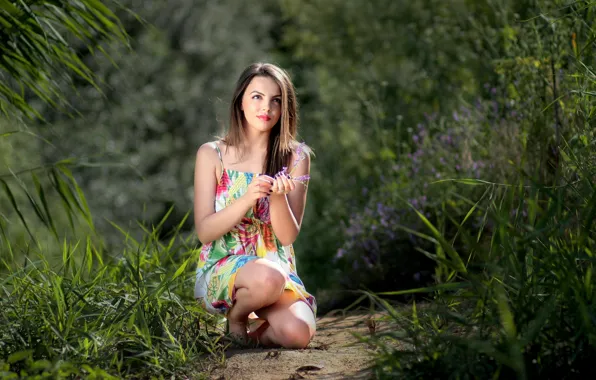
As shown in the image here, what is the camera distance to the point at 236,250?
3215 millimetres

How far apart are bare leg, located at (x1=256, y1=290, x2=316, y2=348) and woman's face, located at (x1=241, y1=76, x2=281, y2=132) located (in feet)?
2.20

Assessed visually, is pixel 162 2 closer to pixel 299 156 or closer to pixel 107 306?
pixel 299 156

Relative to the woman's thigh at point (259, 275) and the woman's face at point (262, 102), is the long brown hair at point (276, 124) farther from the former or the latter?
the woman's thigh at point (259, 275)

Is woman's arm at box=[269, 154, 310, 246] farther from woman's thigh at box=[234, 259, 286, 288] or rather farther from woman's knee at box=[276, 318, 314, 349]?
woman's knee at box=[276, 318, 314, 349]

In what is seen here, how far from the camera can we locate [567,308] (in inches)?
79.4

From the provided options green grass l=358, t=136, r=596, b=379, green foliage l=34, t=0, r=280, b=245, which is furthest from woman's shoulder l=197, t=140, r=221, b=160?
green foliage l=34, t=0, r=280, b=245

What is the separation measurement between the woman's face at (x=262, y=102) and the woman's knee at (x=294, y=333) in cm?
78

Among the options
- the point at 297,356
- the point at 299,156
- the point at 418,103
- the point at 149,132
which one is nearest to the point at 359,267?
the point at 299,156

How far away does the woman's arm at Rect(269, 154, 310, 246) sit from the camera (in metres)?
3.06

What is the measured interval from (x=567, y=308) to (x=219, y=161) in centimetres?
168

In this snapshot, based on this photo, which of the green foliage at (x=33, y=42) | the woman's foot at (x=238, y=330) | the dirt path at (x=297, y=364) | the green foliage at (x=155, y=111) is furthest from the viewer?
the green foliage at (x=155, y=111)

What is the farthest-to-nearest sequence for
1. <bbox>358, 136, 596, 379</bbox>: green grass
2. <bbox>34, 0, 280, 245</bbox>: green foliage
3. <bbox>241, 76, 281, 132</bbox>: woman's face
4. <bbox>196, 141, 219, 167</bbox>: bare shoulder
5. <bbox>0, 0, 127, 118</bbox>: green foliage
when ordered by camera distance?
<bbox>34, 0, 280, 245</bbox>: green foliage → <bbox>196, 141, 219, 167</bbox>: bare shoulder → <bbox>241, 76, 281, 132</bbox>: woman's face → <bbox>0, 0, 127, 118</bbox>: green foliage → <bbox>358, 136, 596, 379</bbox>: green grass

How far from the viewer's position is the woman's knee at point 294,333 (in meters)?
2.94

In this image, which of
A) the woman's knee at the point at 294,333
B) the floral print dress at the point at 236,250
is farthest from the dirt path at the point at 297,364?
the floral print dress at the point at 236,250
